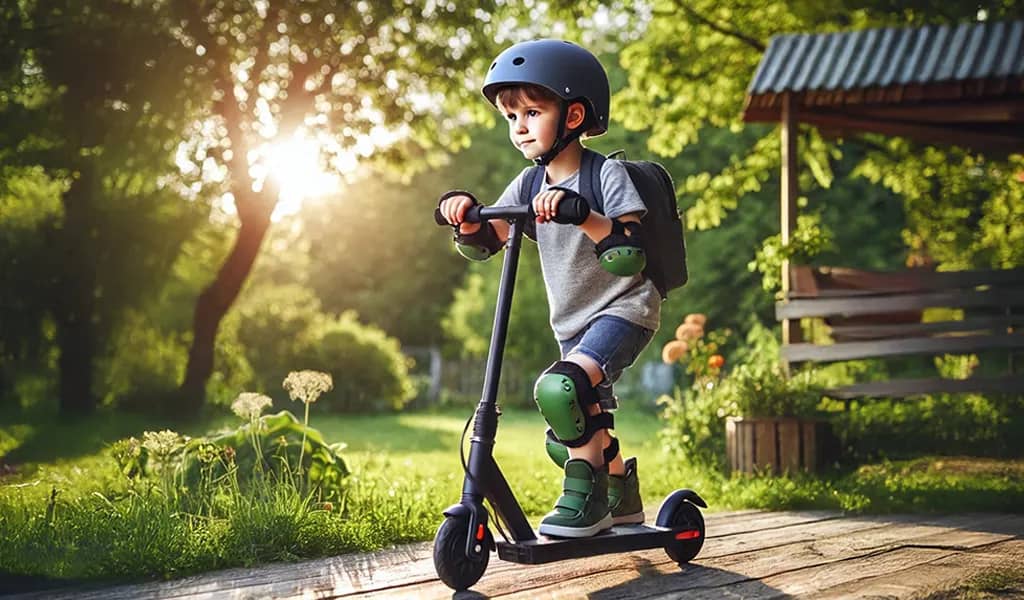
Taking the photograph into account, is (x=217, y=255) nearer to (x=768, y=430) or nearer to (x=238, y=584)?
(x=768, y=430)

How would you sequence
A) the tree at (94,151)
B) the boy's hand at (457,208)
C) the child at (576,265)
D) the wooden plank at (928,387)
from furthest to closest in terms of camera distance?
the tree at (94,151) → the wooden plank at (928,387) → the boy's hand at (457,208) → the child at (576,265)

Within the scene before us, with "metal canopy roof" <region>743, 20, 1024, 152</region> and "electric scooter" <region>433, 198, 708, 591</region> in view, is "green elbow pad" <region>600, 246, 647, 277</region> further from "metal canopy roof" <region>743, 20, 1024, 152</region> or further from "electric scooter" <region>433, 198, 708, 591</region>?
"metal canopy roof" <region>743, 20, 1024, 152</region>

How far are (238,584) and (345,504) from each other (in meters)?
1.44

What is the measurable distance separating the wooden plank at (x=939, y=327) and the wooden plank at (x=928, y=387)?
497mm

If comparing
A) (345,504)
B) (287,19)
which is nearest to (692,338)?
(345,504)

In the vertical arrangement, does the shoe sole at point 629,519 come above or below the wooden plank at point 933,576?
above

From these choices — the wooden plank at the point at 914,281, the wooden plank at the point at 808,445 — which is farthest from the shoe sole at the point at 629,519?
the wooden plank at the point at 914,281

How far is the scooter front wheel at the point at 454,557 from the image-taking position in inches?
133

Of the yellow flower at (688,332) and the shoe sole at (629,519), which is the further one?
the yellow flower at (688,332)

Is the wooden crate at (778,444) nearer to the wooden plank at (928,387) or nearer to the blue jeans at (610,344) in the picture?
the wooden plank at (928,387)

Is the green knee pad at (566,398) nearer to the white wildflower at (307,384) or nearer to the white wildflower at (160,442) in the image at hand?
the white wildflower at (307,384)

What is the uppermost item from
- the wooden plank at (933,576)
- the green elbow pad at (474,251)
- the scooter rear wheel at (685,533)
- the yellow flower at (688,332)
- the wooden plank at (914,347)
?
the green elbow pad at (474,251)

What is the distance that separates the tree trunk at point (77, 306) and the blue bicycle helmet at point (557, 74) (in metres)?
9.09

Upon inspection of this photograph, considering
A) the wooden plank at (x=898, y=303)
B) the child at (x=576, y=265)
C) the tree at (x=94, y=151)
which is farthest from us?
the tree at (x=94, y=151)
